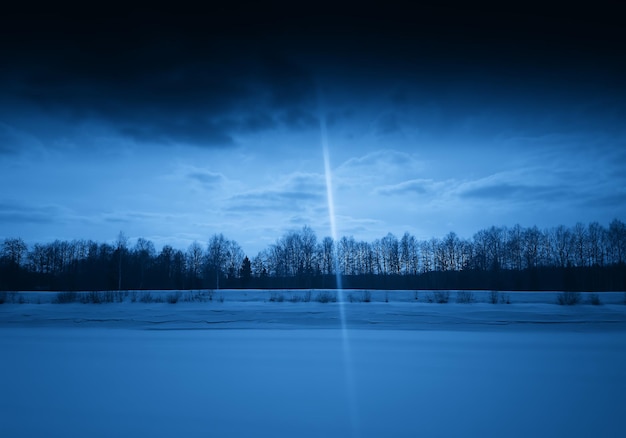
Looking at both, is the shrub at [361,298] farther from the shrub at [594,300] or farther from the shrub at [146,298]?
the shrub at [146,298]

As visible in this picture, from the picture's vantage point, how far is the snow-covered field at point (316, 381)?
4195 millimetres

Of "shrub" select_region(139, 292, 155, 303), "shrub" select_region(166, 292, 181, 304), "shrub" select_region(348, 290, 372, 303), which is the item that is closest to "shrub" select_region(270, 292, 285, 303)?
"shrub" select_region(348, 290, 372, 303)

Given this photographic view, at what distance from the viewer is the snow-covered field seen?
4195 mm

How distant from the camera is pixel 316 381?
19.4 feet

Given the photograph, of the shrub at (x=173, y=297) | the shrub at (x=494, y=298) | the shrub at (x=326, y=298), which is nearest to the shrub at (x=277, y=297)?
the shrub at (x=326, y=298)

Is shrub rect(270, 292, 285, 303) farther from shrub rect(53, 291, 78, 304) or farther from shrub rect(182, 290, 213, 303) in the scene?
shrub rect(53, 291, 78, 304)

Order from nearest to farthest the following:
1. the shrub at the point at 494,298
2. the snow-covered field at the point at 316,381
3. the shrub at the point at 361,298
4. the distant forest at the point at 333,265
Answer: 1. the snow-covered field at the point at 316,381
2. the shrub at the point at 494,298
3. the shrub at the point at 361,298
4. the distant forest at the point at 333,265

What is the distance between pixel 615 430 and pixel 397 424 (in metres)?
2.40

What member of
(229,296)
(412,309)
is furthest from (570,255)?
(229,296)

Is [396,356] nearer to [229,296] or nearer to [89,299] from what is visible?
[229,296]

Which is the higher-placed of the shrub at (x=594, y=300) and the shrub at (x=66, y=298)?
the shrub at (x=66, y=298)

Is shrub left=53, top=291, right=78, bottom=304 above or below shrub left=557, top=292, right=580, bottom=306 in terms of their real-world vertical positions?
above

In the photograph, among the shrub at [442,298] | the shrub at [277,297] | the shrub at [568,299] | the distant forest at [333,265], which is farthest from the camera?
the distant forest at [333,265]

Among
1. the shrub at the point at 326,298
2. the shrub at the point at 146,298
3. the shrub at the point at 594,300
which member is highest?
the shrub at the point at 146,298
